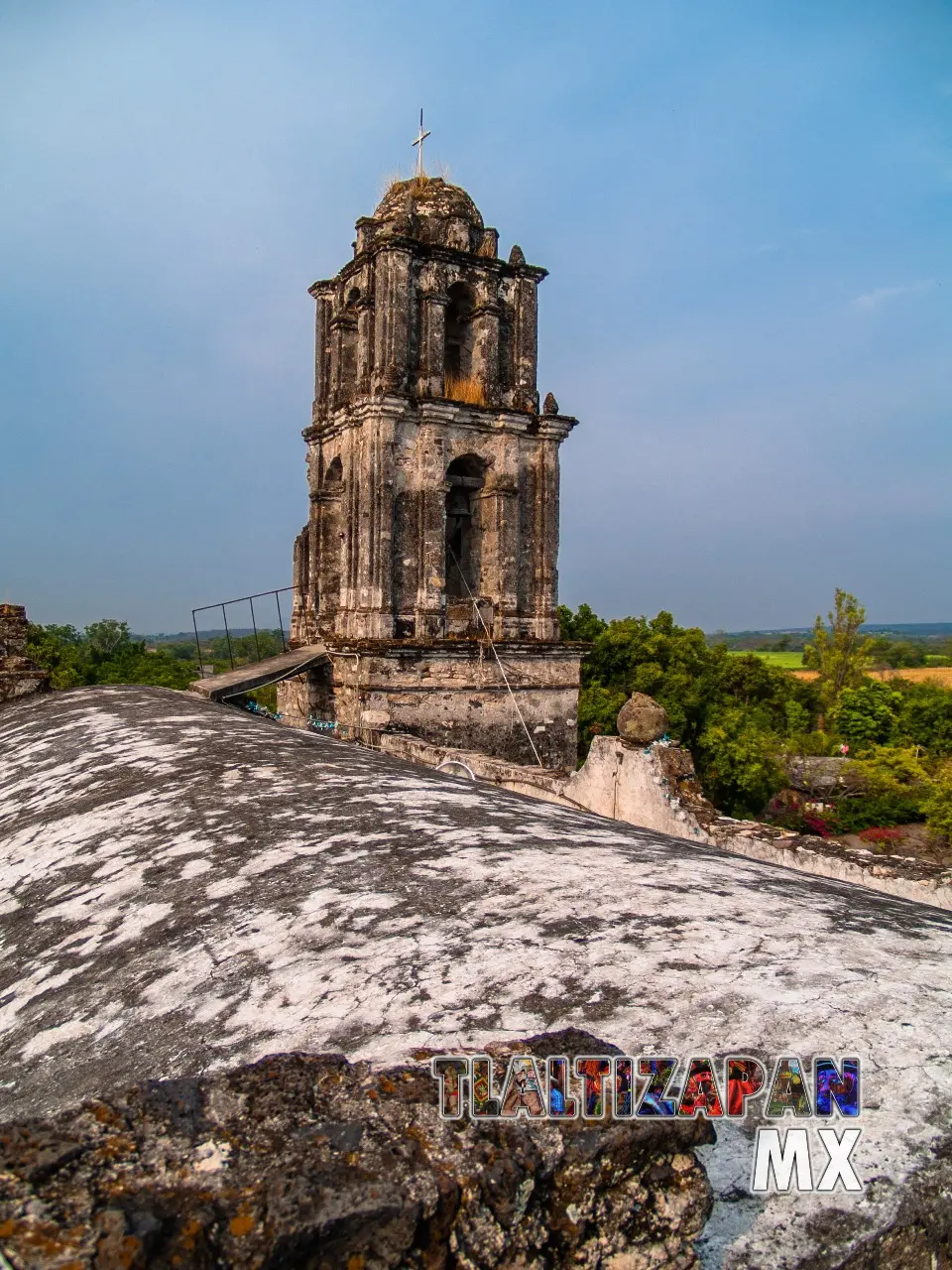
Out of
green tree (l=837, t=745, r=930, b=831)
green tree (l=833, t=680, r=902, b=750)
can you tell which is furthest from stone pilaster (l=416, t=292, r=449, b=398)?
green tree (l=833, t=680, r=902, b=750)

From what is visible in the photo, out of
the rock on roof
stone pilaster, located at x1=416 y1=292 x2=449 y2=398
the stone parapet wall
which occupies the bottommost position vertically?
the stone parapet wall

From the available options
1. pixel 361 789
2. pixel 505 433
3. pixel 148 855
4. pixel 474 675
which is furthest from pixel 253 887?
pixel 505 433

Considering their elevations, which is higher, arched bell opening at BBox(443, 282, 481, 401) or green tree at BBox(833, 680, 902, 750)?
arched bell opening at BBox(443, 282, 481, 401)

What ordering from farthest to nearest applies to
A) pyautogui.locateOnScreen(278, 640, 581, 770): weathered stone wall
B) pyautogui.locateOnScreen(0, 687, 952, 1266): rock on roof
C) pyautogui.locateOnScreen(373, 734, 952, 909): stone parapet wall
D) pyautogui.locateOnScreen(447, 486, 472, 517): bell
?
pyautogui.locateOnScreen(447, 486, 472, 517): bell
pyautogui.locateOnScreen(278, 640, 581, 770): weathered stone wall
pyautogui.locateOnScreen(373, 734, 952, 909): stone parapet wall
pyautogui.locateOnScreen(0, 687, 952, 1266): rock on roof

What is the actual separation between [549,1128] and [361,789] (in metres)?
2.76

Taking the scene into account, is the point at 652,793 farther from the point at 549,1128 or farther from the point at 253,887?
the point at 549,1128

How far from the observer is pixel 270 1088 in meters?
1.37

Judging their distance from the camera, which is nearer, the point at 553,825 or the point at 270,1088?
the point at 270,1088

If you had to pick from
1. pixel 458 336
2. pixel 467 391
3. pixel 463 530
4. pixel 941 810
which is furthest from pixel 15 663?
pixel 941 810

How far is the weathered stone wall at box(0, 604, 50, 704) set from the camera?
928 cm

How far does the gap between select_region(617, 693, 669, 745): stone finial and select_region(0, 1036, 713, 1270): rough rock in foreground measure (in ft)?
17.7

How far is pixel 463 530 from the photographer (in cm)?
1383

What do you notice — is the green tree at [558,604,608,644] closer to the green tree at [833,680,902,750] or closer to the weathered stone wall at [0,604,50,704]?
the green tree at [833,680,902,750]

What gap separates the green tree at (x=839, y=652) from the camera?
4344 cm
